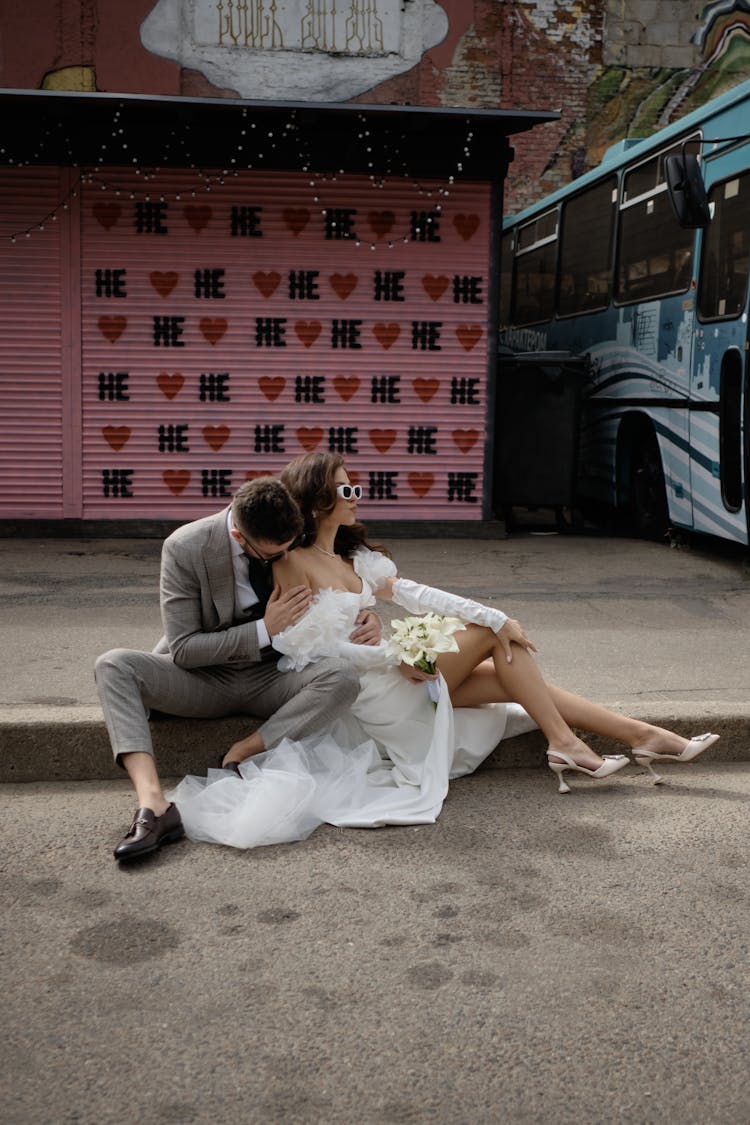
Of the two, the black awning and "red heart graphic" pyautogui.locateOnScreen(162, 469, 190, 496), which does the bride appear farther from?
"red heart graphic" pyautogui.locateOnScreen(162, 469, 190, 496)

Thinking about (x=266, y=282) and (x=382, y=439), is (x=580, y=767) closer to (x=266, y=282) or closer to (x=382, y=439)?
(x=382, y=439)

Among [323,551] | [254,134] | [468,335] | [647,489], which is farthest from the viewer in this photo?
[647,489]

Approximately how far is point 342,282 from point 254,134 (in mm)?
1421

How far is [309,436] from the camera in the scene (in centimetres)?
1088

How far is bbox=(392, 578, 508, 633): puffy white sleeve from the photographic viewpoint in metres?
4.77

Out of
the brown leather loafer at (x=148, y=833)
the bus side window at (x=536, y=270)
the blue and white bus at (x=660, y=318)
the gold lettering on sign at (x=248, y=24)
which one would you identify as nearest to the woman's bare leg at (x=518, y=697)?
the brown leather loafer at (x=148, y=833)

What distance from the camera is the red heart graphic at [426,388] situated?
10.9 metres

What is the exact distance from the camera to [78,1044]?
2.81 metres

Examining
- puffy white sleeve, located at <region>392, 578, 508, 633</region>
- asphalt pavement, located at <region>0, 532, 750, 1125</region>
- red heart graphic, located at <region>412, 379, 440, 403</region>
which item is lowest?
asphalt pavement, located at <region>0, 532, 750, 1125</region>

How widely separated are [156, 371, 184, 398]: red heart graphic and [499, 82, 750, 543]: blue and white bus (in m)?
4.05

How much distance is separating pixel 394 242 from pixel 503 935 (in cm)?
826

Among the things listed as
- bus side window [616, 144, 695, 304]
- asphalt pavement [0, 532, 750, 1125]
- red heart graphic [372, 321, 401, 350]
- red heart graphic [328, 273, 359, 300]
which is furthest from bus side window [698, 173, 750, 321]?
asphalt pavement [0, 532, 750, 1125]

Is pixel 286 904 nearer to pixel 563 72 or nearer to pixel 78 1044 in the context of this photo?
pixel 78 1044

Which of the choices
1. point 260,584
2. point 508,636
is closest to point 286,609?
point 260,584
